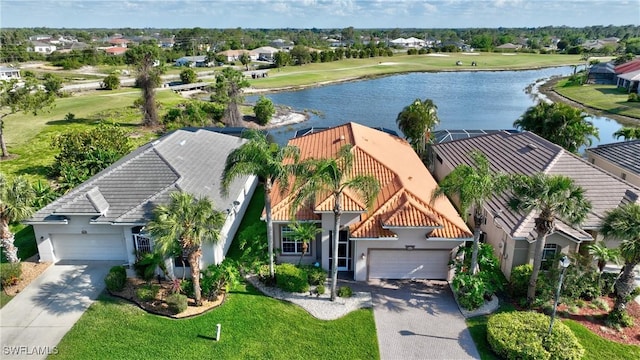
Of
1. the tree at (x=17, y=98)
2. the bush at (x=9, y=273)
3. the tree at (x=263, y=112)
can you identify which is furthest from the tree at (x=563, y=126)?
the tree at (x=17, y=98)

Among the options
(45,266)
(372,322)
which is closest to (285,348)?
(372,322)

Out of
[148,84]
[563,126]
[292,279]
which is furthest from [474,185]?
[148,84]

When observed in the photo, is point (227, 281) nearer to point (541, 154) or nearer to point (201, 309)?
point (201, 309)

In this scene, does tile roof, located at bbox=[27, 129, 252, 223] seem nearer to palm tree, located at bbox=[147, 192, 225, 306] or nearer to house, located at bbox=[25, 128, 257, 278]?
house, located at bbox=[25, 128, 257, 278]

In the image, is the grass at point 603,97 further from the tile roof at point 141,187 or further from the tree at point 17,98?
the tree at point 17,98

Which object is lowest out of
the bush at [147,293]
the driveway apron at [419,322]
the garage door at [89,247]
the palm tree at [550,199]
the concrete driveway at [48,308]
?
the driveway apron at [419,322]
